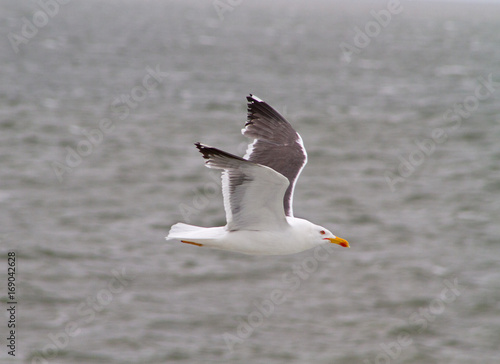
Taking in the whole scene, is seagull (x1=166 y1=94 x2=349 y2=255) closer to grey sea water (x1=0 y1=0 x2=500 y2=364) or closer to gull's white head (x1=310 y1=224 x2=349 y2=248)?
gull's white head (x1=310 y1=224 x2=349 y2=248)

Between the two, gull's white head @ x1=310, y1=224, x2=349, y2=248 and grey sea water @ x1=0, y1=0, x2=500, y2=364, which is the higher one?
grey sea water @ x1=0, y1=0, x2=500, y2=364

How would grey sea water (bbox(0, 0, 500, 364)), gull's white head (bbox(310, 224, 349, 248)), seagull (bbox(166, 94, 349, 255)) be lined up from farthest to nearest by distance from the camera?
1. grey sea water (bbox(0, 0, 500, 364))
2. gull's white head (bbox(310, 224, 349, 248))
3. seagull (bbox(166, 94, 349, 255))

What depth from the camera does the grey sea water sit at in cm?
2444

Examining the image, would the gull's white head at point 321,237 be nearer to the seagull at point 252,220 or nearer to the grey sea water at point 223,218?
the seagull at point 252,220

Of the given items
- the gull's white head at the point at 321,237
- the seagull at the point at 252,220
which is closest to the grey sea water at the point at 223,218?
the gull's white head at the point at 321,237

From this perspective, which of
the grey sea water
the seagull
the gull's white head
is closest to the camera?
the seagull

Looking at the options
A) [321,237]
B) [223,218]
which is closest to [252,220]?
[321,237]

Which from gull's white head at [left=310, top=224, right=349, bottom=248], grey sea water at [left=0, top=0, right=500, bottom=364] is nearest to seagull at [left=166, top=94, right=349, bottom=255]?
gull's white head at [left=310, top=224, right=349, bottom=248]

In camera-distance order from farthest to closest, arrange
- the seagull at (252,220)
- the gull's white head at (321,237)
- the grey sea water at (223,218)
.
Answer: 1. the grey sea water at (223,218)
2. the gull's white head at (321,237)
3. the seagull at (252,220)

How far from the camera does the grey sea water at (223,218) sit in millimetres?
24438

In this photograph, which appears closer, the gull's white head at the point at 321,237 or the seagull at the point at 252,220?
the seagull at the point at 252,220

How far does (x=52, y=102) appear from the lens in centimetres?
5566

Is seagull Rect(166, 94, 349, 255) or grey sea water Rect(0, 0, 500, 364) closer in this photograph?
seagull Rect(166, 94, 349, 255)

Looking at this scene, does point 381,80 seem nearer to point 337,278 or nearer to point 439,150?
point 439,150
